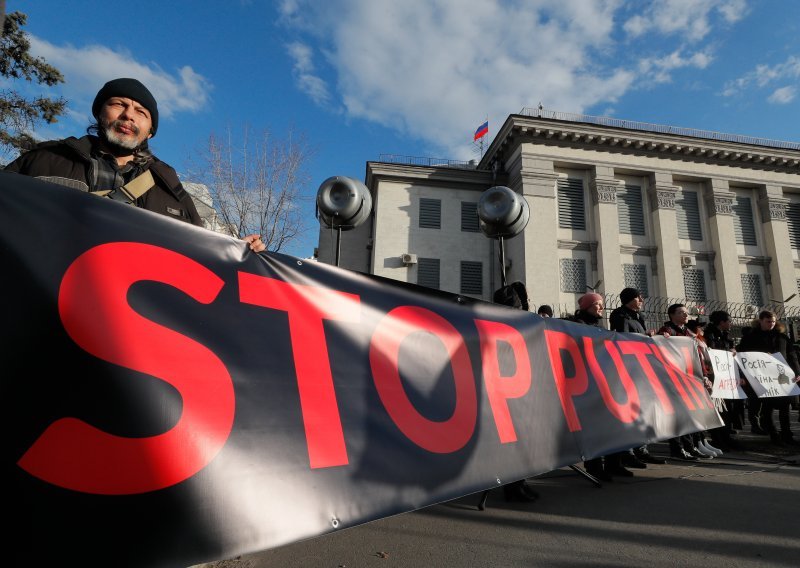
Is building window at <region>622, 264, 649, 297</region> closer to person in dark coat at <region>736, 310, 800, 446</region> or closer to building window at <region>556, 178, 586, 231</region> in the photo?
building window at <region>556, 178, 586, 231</region>

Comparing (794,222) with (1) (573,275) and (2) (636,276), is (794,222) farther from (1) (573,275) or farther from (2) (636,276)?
(1) (573,275)

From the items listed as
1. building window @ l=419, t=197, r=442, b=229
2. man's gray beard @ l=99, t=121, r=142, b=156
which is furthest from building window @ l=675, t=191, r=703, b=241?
man's gray beard @ l=99, t=121, r=142, b=156

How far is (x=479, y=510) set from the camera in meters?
3.31

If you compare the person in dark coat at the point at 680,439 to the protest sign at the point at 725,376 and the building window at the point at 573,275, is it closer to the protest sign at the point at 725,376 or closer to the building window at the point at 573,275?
the protest sign at the point at 725,376

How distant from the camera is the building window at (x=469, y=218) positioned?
2458cm

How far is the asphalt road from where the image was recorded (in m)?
2.42

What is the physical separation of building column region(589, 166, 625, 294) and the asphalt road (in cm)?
1933

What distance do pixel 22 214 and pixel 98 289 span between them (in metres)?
0.36

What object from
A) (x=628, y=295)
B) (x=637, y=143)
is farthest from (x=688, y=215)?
(x=628, y=295)

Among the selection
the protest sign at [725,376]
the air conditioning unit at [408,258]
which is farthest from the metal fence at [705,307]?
the protest sign at [725,376]

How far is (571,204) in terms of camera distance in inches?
925

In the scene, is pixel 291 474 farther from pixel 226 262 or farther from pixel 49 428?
pixel 226 262

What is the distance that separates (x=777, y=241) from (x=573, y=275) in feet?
40.0

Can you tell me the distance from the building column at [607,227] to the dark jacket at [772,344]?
15.9 meters
